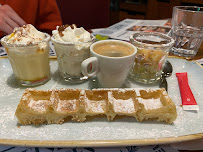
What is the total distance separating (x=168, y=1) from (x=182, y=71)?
3.52 m

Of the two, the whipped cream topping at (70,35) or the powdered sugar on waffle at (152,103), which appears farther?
the whipped cream topping at (70,35)

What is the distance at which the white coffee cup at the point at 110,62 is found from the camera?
86 cm

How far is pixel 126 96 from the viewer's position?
89 cm

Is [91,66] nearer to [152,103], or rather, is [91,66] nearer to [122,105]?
[122,105]

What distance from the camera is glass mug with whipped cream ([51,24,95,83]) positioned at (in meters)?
0.93

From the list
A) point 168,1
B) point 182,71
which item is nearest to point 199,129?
point 182,71

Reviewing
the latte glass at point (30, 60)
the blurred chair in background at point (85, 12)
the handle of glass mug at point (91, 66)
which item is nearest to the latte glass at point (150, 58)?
the handle of glass mug at point (91, 66)

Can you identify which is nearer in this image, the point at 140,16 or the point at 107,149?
the point at 107,149

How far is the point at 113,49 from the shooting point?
3.32 ft

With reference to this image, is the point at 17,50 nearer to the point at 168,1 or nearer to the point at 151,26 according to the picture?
the point at 151,26

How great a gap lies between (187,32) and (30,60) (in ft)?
4.80

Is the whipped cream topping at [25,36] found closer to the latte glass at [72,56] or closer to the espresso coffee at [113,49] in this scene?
the latte glass at [72,56]

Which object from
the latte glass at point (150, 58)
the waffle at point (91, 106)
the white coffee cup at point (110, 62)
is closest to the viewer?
the waffle at point (91, 106)

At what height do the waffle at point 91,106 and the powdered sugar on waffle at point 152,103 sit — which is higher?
the waffle at point 91,106
